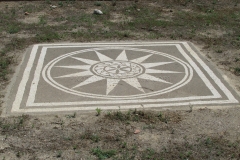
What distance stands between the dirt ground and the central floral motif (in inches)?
76.9

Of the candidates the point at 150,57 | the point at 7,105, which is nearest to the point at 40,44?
the point at 150,57

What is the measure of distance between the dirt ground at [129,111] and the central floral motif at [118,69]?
6.41 ft

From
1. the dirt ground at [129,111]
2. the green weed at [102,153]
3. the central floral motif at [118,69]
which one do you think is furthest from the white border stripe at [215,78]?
the green weed at [102,153]

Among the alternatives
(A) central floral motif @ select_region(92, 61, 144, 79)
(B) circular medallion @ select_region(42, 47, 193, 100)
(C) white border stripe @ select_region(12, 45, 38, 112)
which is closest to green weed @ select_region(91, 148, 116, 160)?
(B) circular medallion @ select_region(42, 47, 193, 100)

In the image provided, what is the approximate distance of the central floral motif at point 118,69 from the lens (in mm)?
10059

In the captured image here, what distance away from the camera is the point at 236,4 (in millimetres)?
17766

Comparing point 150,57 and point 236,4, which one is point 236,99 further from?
point 236,4

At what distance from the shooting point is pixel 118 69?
10422mm

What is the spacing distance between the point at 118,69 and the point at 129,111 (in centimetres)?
241

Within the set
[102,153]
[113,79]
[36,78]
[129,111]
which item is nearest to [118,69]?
[113,79]

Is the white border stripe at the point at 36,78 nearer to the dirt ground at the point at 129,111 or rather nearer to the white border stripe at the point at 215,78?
the dirt ground at the point at 129,111

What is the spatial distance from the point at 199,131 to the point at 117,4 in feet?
35.1

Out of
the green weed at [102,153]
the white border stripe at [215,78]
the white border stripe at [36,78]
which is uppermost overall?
the green weed at [102,153]

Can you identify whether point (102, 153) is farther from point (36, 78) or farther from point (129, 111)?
point (36, 78)
